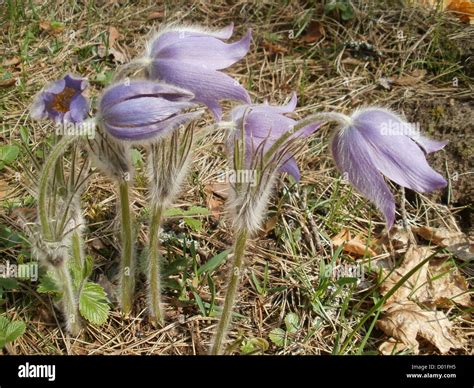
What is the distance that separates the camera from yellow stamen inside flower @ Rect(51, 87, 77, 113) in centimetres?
168

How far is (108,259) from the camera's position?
2322 millimetres

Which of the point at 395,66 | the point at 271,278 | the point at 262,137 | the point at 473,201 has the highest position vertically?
the point at 262,137

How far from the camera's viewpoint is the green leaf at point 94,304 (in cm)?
199

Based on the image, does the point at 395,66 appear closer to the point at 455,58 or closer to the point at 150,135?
the point at 455,58

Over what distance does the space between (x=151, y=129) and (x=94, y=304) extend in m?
0.71

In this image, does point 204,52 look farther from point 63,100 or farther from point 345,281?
point 345,281

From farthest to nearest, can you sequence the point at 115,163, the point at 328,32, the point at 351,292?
the point at 328,32
the point at 351,292
the point at 115,163

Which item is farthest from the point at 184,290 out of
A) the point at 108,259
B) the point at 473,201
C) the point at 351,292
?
the point at 473,201

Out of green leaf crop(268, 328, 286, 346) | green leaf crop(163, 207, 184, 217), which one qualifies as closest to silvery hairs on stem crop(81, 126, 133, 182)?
green leaf crop(163, 207, 184, 217)

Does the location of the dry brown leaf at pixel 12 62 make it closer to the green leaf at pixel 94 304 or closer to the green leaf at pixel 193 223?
the green leaf at pixel 193 223

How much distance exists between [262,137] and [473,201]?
1.20 m

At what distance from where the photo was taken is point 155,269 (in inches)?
78.8

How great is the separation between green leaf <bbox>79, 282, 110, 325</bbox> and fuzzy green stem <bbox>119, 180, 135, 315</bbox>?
0.25 ft

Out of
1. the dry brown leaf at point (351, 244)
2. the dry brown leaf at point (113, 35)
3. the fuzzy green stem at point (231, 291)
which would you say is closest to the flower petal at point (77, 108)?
the fuzzy green stem at point (231, 291)
